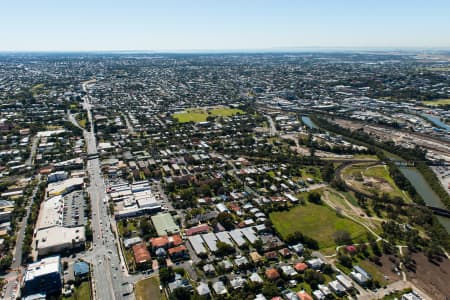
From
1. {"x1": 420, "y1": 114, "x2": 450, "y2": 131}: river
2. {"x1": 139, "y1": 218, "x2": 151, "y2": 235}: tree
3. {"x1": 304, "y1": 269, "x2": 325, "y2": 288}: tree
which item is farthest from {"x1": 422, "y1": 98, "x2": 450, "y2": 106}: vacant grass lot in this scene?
{"x1": 139, "y1": 218, "x2": 151, "y2": 235}: tree

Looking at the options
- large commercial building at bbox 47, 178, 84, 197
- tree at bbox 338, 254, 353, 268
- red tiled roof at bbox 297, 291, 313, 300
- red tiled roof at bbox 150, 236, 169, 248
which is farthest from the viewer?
large commercial building at bbox 47, 178, 84, 197

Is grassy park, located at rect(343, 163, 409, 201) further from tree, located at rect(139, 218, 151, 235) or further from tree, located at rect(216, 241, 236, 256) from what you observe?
tree, located at rect(139, 218, 151, 235)

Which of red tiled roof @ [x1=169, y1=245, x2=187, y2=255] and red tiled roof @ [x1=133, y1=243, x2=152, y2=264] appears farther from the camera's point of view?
red tiled roof @ [x1=169, y1=245, x2=187, y2=255]

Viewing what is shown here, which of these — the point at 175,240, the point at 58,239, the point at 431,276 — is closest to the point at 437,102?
the point at 431,276

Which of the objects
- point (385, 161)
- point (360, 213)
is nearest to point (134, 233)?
point (360, 213)

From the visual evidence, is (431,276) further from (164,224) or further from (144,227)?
(144,227)

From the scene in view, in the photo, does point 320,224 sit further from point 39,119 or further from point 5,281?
point 39,119

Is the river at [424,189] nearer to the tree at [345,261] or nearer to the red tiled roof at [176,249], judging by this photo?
the tree at [345,261]
